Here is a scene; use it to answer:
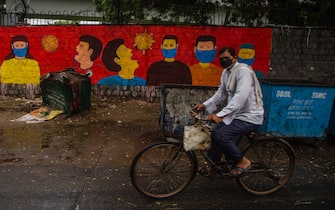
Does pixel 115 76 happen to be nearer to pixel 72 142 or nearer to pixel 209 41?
pixel 209 41

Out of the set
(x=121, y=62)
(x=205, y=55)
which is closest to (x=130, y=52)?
(x=121, y=62)

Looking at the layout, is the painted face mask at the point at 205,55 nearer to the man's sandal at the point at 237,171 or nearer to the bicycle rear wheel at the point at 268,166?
the bicycle rear wheel at the point at 268,166

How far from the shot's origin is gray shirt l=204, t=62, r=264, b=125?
13.2 ft

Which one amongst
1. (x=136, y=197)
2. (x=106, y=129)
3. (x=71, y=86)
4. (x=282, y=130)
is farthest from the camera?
(x=71, y=86)

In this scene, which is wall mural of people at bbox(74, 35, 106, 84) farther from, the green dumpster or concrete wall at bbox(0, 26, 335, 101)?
the green dumpster

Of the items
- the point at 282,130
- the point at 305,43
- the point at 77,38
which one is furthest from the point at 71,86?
the point at 305,43

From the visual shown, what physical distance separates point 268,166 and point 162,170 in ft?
4.64

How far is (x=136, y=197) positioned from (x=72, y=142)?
2.77 meters

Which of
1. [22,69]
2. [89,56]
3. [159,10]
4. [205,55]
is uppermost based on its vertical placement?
[159,10]

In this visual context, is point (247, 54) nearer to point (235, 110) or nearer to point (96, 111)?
point (96, 111)

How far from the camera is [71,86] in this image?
331 inches

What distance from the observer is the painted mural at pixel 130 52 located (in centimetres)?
1071

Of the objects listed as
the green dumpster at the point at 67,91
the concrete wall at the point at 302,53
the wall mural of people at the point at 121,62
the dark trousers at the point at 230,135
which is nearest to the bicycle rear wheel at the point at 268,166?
the dark trousers at the point at 230,135

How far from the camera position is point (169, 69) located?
10836 mm
